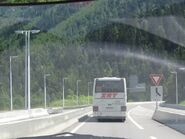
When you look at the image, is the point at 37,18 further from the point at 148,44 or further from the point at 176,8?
the point at 176,8

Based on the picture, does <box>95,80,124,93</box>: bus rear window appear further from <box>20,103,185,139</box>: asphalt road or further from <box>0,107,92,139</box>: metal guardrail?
<box>0,107,92,139</box>: metal guardrail

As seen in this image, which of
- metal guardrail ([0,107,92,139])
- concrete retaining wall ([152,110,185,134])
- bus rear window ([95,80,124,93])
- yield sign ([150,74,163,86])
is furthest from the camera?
bus rear window ([95,80,124,93])

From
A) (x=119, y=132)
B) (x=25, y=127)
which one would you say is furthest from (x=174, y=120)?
(x=25, y=127)

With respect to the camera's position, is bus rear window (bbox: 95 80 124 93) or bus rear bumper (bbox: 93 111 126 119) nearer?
bus rear bumper (bbox: 93 111 126 119)

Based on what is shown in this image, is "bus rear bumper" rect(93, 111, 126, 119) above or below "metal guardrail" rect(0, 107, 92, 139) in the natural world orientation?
below

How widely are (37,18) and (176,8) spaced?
7.67m

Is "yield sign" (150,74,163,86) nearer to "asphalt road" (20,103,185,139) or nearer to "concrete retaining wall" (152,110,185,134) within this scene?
"concrete retaining wall" (152,110,185,134)

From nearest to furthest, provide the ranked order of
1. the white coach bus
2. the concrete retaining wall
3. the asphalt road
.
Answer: the asphalt road → the concrete retaining wall → the white coach bus

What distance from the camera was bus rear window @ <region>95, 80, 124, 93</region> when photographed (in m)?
44.5

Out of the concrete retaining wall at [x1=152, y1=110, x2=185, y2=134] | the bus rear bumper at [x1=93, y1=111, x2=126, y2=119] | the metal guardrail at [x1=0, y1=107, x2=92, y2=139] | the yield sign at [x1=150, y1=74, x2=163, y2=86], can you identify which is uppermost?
the yield sign at [x1=150, y1=74, x2=163, y2=86]

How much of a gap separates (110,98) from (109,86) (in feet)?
3.11

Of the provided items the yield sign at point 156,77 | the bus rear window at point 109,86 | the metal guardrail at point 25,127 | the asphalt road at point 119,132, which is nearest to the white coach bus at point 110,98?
the bus rear window at point 109,86

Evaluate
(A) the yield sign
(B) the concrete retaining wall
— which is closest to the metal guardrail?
(B) the concrete retaining wall

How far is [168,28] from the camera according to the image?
16406mm
